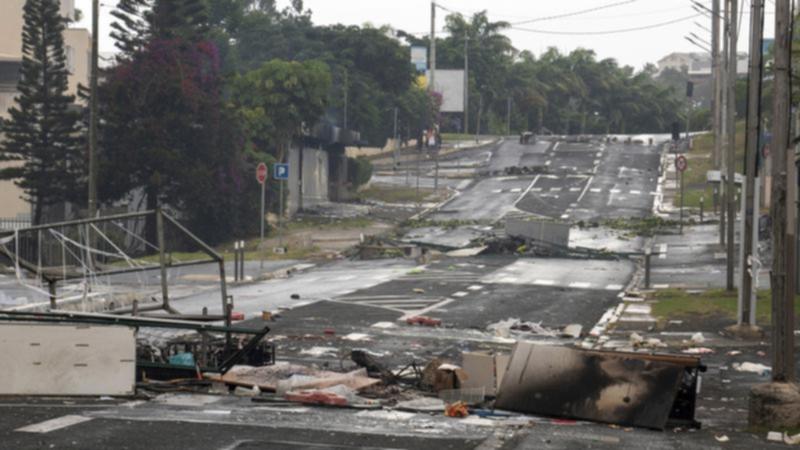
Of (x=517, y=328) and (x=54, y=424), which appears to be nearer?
(x=54, y=424)

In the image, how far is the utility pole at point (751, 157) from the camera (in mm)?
24734

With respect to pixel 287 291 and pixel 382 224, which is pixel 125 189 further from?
pixel 287 291

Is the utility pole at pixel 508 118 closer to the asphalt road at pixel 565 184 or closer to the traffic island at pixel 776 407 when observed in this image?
the asphalt road at pixel 565 184

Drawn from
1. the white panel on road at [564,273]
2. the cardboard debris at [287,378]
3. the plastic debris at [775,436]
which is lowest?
the white panel on road at [564,273]

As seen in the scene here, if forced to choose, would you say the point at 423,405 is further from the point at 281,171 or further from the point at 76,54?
the point at 76,54

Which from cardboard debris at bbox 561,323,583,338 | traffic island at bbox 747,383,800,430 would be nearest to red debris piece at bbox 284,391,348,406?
traffic island at bbox 747,383,800,430

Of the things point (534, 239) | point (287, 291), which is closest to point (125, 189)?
point (534, 239)

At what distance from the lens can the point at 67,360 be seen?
16328 millimetres

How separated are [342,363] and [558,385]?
20.7ft

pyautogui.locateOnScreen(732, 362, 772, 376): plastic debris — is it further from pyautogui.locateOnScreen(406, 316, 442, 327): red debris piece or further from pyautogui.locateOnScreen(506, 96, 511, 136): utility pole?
pyautogui.locateOnScreen(506, 96, 511, 136): utility pole

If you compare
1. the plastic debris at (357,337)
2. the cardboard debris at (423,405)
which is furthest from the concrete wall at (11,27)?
the cardboard debris at (423,405)

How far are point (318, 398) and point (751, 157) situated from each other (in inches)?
528

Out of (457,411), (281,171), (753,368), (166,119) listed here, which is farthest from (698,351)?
(166,119)

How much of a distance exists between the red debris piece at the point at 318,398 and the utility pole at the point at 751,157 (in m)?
9.90
